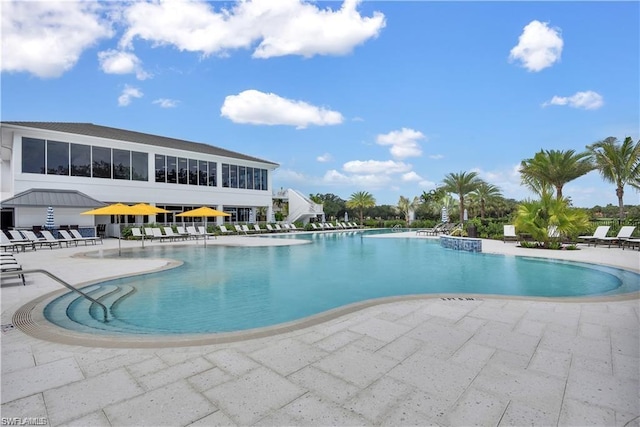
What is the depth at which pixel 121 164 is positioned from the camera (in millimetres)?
23672

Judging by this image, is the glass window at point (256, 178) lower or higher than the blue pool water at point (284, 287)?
higher

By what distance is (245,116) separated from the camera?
34.6m

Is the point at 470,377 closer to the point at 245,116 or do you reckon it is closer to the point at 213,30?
the point at 213,30

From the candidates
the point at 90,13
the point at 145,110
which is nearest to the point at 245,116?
the point at 145,110

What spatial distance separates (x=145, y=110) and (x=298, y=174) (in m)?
24.5

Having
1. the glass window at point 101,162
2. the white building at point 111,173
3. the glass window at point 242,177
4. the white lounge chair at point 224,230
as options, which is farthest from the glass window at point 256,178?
the glass window at point 101,162

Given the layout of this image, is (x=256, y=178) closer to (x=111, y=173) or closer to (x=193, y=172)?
(x=193, y=172)

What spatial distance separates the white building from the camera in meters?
19.5

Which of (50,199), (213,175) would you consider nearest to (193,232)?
(50,199)

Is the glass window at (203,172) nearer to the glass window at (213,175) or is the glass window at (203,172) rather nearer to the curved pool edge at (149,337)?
the glass window at (213,175)

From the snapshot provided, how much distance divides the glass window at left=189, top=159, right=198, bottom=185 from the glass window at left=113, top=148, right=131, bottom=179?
15.1 feet

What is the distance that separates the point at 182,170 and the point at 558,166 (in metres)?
26.5

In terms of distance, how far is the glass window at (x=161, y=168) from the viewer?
84.1 ft

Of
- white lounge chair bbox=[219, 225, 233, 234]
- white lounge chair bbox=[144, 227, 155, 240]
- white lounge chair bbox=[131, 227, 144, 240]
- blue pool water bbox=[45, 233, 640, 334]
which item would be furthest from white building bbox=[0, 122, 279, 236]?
blue pool water bbox=[45, 233, 640, 334]
